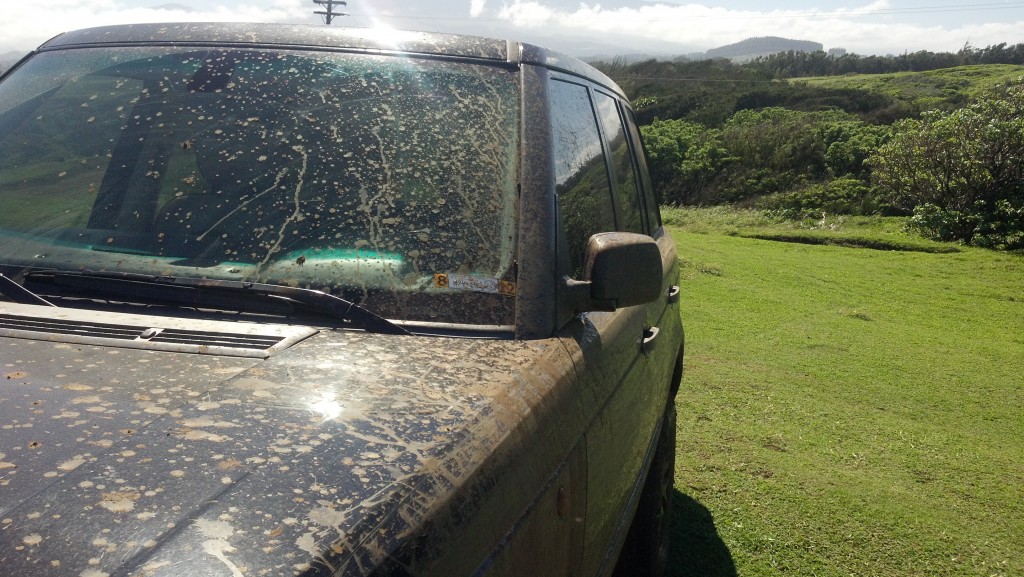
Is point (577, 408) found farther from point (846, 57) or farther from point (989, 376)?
point (846, 57)

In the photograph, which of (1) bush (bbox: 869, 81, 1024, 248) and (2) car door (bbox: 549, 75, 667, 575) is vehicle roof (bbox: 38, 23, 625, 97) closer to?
(2) car door (bbox: 549, 75, 667, 575)

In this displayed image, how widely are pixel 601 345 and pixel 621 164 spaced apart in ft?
4.33

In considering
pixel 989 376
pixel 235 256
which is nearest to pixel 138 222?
pixel 235 256

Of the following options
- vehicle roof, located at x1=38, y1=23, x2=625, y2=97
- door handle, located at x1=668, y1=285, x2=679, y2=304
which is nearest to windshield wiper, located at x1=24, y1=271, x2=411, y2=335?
vehicle roof, located at x1=38, y1=23, x2=625, y2=97

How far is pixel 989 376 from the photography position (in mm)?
7484

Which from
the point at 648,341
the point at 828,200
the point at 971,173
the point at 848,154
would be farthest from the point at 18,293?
the point at 848,154

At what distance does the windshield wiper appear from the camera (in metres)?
1.87

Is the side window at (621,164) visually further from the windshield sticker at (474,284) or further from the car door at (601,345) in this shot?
the windshield sticker at (474,284)

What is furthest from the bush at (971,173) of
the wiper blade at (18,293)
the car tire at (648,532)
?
the wiper blade at (18,293)

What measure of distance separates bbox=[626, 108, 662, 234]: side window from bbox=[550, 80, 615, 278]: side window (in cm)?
90

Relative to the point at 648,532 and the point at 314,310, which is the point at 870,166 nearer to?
the point at 648,532

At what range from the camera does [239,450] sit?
→ 128cm

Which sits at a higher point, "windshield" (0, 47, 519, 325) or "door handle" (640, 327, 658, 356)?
"windshield" (0, 47, 519, 325)

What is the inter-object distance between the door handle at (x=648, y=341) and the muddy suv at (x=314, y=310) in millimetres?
16
